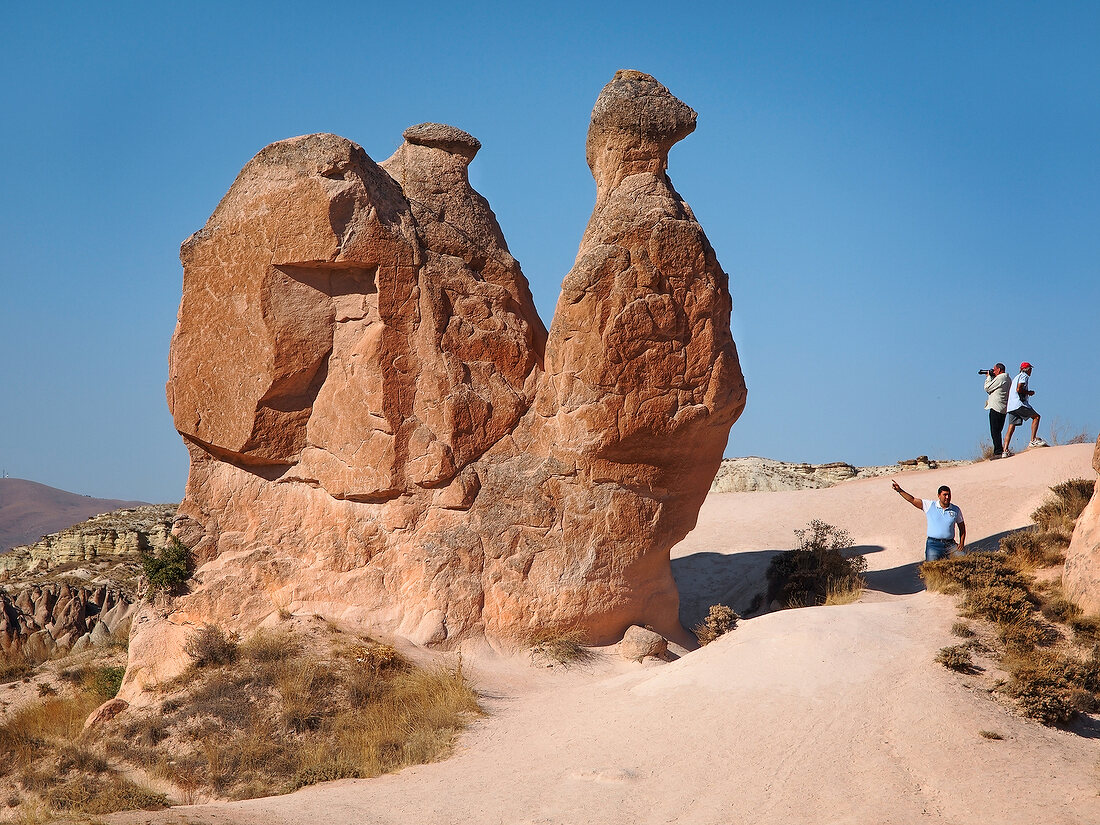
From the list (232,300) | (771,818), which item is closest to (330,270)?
(232,300)

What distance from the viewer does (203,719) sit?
333 inches

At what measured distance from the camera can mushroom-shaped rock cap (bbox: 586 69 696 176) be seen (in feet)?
34.1

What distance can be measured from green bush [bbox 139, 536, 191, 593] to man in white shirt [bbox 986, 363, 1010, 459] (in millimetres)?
13247

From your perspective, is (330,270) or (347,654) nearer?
(347,654)

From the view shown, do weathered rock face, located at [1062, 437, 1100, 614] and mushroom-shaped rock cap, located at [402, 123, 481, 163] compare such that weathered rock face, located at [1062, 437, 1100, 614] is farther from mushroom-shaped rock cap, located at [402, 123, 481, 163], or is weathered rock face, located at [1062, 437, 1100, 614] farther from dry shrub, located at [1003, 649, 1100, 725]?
mushroom-shaped rock cap, located at [402, 123, 481, 163]

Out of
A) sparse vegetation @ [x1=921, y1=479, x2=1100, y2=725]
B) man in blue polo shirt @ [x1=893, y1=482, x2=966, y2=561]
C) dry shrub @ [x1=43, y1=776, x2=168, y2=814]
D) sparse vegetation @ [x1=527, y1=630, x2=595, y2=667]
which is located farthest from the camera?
man in blue polo shirt @ [x1=893, y1=482, x2=966, y2=561]

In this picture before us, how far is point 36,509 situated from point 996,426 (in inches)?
2751

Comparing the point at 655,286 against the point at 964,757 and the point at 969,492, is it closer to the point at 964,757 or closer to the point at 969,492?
the point at 964,757

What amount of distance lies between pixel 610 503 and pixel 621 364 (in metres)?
1.43

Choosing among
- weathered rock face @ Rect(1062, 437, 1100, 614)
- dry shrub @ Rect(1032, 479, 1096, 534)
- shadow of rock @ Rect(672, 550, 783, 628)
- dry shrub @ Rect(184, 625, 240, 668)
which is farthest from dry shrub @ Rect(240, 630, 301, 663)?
dry shrub @ Rect(1032, 479, 1096, 534)

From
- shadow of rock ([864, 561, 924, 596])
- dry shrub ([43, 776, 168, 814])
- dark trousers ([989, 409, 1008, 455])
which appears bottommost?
dry shrub ([43, 776, 168, 814])

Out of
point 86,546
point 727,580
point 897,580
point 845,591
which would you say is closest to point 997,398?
point 897,580

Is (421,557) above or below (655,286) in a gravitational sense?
below

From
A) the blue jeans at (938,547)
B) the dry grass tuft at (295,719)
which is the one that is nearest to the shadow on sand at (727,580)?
the blue jeans at (938,547)
